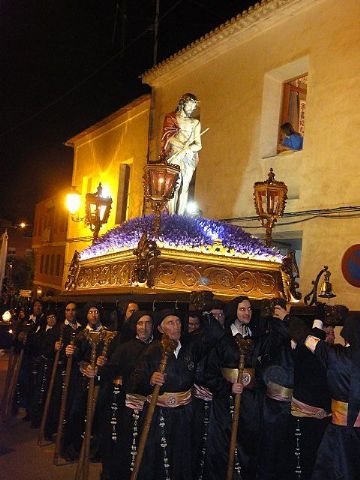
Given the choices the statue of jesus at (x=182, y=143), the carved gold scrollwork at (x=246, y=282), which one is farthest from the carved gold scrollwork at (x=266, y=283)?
the statue of jesus at (x=182, y=143)

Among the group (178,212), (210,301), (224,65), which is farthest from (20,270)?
(210,301)

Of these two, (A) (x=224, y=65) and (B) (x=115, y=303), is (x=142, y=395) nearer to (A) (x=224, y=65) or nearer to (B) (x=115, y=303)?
(B) (x=115, y=303)

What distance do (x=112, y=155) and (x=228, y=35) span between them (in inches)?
246

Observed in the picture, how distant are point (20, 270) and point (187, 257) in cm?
3138

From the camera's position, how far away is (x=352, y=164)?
993cm

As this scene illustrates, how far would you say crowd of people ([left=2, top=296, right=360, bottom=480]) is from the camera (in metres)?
4.13

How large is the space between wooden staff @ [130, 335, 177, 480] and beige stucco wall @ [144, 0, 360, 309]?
229 inches

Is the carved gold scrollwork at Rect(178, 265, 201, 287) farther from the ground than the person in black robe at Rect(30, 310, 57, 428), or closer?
farther from the ground

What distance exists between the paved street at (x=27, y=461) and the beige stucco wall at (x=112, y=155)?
29.2ft

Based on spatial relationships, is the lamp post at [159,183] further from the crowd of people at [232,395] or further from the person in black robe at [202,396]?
the person in black robe at [202,396]

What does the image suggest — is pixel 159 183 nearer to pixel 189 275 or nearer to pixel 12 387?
pixel 189 275

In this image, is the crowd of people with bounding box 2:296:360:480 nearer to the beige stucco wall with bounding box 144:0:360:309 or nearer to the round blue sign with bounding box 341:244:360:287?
the round blue sign with bounding box 341:244:360:287

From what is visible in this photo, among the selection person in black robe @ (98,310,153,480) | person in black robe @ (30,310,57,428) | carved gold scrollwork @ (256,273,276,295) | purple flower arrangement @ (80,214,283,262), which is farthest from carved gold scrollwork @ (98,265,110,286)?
person in black robe @ (98,310,153,480)

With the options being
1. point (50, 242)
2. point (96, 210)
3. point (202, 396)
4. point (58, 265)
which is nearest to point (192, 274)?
point (202, 396)
